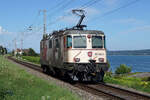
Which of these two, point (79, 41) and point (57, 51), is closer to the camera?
point (79, 41)

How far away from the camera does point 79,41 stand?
1589 cm

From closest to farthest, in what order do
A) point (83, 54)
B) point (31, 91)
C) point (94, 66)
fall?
point (31, 91)
point (94, 66)
point (83, 54)

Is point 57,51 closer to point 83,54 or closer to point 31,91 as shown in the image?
point 83,54

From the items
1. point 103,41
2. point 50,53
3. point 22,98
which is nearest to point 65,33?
point 103,41

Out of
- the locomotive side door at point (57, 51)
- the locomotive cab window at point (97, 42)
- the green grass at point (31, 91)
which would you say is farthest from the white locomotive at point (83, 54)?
the green grass at point (31, 91)

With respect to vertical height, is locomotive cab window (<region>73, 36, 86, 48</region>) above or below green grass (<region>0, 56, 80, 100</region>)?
above

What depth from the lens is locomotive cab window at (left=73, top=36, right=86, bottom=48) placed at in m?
15.7

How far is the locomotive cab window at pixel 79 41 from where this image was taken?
620 inches

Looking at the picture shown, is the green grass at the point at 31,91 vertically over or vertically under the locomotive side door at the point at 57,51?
under

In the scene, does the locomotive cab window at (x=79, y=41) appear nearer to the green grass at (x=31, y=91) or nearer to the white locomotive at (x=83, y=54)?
the white locomotive at (x=83, y=54)

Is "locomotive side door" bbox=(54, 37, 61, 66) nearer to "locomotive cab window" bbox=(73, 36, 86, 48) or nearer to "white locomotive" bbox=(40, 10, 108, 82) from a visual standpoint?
"white locomotive" bbox=(40, 10, 108, 82)

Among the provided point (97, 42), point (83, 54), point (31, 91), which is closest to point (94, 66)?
point (83, 54)

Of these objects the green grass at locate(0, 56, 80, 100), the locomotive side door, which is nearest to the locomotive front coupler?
the locomotive side door

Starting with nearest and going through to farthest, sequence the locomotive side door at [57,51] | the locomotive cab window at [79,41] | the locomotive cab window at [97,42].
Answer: the locomotive cab window at [79,41] → the locomotive cab window at [97,42] → the locomotive side door at [57,51]
